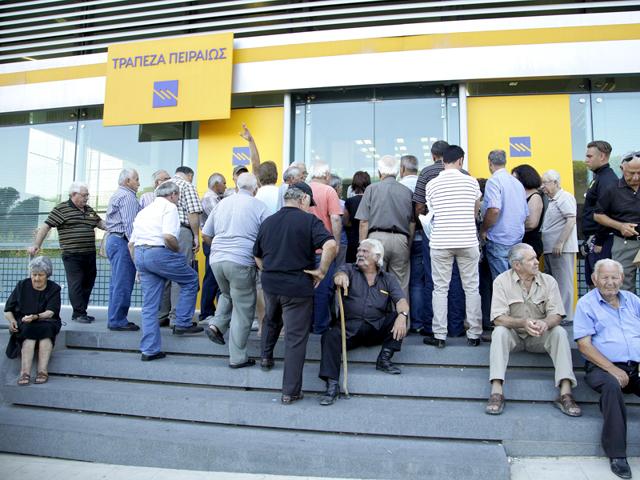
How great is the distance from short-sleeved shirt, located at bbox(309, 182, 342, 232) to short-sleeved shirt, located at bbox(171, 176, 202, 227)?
150 centimetres

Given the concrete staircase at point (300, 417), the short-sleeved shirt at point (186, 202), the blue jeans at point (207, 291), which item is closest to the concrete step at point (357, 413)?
the concrete staircase at point (300, 417)

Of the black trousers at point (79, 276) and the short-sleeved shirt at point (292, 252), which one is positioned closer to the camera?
the short-sleeved shirt at point (292, 252)

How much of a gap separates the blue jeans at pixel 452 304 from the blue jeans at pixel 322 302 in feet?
3.14

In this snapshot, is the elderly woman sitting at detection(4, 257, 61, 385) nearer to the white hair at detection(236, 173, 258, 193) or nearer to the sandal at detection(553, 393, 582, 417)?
the white hair at detection(236, 173, 258, 193)

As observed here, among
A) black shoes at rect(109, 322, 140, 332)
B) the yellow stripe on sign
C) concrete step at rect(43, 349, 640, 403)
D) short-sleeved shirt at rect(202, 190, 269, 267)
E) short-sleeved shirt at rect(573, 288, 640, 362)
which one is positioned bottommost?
concrete step at rect(43, 349, 640, 403)

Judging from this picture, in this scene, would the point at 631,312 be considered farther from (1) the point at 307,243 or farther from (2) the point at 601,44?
(2) the point at 601,44

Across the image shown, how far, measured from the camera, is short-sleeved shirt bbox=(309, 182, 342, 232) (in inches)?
182

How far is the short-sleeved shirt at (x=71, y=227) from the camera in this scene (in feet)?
18.1

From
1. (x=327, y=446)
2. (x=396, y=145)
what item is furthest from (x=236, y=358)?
(x=396, y=145)

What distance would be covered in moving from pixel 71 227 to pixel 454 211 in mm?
4194

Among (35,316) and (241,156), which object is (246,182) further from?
(241,156)

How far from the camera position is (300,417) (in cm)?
366

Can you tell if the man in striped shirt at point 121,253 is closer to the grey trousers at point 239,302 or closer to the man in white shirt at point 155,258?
the man in white shirt at point 155,258

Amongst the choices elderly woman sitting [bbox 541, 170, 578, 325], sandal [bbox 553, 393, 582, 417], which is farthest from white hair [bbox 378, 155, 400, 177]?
sandal [bbox 553, 393, 582, 417]
